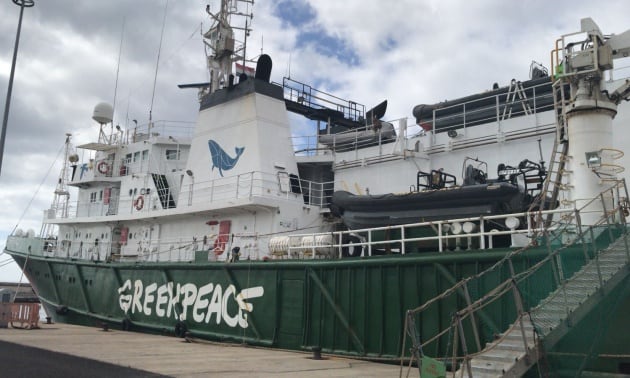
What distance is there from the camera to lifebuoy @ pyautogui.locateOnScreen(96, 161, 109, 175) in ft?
72.7

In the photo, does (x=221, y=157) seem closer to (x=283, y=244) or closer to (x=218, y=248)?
(x=218, y=248)

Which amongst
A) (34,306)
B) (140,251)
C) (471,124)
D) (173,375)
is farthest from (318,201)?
(173,375)

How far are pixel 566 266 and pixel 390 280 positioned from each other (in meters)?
3.73

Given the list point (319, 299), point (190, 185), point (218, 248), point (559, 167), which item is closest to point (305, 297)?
point (319, 299)

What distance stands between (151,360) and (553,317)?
21.9ft

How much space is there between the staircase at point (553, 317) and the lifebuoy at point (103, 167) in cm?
1857

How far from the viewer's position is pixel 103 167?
73.0 feet

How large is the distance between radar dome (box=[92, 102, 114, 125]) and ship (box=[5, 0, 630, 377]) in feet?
0.19

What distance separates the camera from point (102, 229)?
2077cm

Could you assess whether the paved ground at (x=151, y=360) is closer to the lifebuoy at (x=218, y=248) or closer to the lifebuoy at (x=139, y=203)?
the lifebuoy at (x=218, y=248)

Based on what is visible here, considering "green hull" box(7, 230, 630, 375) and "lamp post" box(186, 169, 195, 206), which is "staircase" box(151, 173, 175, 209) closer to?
"lamp post" box(186, 169, 195, 206)

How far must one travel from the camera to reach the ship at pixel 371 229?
7.82m

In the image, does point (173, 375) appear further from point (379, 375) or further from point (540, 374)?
point (540, 374)

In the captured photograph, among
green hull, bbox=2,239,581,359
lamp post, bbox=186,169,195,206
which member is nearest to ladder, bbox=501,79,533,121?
green hull, bbox=2,239,581,359
